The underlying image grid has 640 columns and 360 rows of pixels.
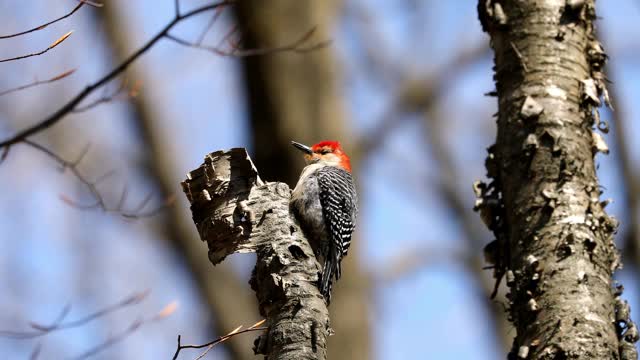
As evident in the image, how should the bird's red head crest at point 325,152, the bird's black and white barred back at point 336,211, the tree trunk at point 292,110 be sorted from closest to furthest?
the bird's black and white barred back at point 336,211 < the bird's red head crest at point 325,152 < the tree trunk at point 292,110

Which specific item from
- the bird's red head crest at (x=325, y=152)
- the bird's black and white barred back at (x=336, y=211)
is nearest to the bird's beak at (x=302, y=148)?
the bird's red head crest at (x=325, y=152)

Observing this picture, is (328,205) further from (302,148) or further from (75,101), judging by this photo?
(75,101)

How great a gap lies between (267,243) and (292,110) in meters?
3.85

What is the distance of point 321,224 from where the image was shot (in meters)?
5.16

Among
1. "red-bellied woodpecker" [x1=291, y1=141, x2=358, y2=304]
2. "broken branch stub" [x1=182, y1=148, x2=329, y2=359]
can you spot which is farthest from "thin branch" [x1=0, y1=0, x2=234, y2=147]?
"red-bellied woodpecker" [x1=291, y1=141, x2=358, y2=304]

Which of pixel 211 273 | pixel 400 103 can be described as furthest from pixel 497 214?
pixel 400 103

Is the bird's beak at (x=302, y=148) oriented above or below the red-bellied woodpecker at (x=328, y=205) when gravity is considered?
above

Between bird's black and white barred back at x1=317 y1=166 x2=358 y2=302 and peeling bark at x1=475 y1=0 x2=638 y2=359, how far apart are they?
56.4 inches

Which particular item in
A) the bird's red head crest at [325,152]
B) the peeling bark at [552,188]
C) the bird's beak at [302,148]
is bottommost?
the peeling bark at [552,188]

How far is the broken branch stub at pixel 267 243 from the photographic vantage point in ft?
10.9

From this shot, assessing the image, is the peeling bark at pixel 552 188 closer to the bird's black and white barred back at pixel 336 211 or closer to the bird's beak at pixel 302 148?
the bird's black and white barred back at pixel 336 211

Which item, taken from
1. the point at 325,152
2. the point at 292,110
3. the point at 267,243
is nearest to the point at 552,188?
the point at 267,243

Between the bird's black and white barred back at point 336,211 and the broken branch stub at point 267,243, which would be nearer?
the broken branch stub at point 267,243

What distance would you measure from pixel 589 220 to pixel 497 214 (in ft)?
1.30
